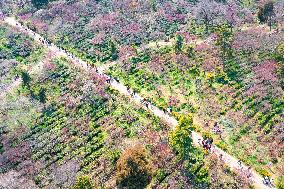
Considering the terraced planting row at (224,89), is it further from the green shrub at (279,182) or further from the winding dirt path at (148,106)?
the winding dirt path at (148,106)

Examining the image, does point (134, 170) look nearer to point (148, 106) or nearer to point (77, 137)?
point (77, 137)

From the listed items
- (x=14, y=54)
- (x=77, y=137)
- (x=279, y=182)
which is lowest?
(x=14, y=54)

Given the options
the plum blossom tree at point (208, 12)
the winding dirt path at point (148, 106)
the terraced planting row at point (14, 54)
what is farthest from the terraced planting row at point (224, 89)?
the terraced planting row at point (14, 54)

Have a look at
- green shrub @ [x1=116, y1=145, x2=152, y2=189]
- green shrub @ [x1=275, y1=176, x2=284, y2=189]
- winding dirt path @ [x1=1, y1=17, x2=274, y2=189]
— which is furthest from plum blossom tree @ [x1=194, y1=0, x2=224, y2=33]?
green shrub @ [x1=116, y1=145, x2=152, y2=189]

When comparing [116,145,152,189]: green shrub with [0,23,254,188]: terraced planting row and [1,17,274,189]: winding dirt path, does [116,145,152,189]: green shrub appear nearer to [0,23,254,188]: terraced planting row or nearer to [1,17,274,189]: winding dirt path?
[0,23,254,188]: terraced planting row

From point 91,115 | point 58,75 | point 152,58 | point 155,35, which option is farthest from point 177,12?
point 91,115

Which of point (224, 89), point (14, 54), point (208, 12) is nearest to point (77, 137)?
point (224, 89)

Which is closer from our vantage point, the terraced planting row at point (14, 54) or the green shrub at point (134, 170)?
the green shrub at point (134, 170)

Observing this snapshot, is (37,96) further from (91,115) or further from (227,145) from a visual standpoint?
(227,145)
